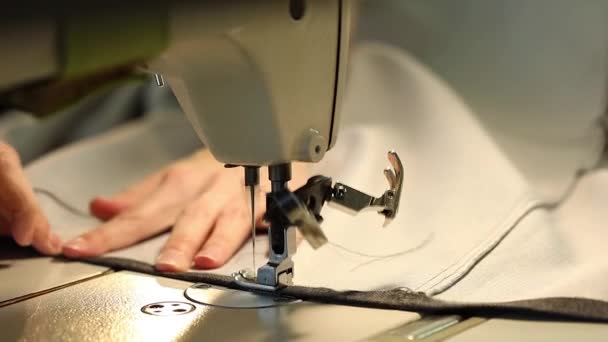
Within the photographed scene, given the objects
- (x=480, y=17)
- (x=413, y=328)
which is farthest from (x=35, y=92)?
(x=480, y=17)

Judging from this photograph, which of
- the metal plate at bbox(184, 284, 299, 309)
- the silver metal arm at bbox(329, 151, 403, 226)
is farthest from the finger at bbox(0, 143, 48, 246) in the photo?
the silver metal arm at bbox(329, 151, 403, 226)

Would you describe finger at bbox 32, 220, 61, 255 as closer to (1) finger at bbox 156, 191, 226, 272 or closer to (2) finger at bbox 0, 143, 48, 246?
(2) finger at bbox 0, 143, 48, 246

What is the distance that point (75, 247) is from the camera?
99 cm

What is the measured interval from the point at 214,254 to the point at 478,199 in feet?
1.08

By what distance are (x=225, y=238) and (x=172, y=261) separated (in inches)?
2.7

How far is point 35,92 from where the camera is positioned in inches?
23.1

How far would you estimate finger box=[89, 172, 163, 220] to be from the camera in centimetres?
114

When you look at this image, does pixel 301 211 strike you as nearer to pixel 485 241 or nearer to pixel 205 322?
pixel 205 322

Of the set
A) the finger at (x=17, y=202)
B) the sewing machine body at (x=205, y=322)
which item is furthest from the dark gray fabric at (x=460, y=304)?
the finger at (x=17, y=202)

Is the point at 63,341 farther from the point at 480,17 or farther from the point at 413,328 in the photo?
the point at 480,17

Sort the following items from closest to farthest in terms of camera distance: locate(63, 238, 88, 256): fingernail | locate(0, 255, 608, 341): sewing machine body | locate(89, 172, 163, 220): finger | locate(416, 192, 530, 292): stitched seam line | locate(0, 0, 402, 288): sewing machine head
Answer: locate(0, 0, 402, 288): sewing machine head → locate(0, 255, 608, 341): sewing machine body → locate(416, 192, 530, 292): stitched seam line → locate(63, 238, 88, 256): fingernail → locate(89, 172, 163, 220): finger

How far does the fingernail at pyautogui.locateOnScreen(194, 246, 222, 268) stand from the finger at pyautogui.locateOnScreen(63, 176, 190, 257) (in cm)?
14

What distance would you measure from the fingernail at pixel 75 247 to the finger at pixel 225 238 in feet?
0.45

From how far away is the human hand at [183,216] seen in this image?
3.10 feet
